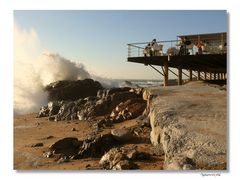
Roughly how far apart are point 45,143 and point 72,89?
19.4ft

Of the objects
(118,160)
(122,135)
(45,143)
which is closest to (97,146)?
(122,135)

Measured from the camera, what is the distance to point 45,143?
890 cm

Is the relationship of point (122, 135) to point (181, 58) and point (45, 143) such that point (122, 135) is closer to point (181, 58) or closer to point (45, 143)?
point (45, 143)

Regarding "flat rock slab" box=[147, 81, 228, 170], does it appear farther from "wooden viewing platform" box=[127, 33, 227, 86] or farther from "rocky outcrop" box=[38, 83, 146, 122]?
"rocky outcrop" box=[38, 83, 146, 122]

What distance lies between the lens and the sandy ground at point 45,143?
7198 mm

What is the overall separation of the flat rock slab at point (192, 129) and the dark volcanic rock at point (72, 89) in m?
4.72

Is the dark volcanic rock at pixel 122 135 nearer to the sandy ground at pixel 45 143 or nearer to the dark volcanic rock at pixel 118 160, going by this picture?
the sandy ground at pixel 45 143

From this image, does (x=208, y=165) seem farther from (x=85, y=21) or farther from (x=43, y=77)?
(x=43, y=77)

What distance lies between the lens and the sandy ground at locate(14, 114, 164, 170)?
7.20 metres

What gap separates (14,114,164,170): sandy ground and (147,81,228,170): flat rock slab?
40 cm
